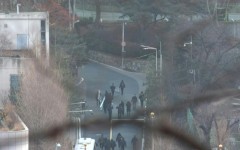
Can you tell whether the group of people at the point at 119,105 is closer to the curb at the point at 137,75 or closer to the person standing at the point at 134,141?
the curb at the point at 137,75

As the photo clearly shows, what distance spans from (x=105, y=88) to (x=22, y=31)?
1556 millimetres

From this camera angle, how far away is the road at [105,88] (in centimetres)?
817

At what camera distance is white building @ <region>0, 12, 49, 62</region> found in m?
9.02

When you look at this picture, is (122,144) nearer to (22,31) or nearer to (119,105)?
(119,105)

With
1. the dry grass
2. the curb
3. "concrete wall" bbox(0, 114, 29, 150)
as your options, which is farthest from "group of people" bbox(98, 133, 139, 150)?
the curb

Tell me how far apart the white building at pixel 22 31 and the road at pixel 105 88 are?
31.4 inches

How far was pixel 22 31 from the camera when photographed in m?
9.18

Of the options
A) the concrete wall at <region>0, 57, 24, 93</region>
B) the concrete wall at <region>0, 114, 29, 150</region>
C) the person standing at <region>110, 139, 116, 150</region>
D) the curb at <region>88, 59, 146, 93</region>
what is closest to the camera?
the concrete wall at <region>0, 114, 29, 150</region>

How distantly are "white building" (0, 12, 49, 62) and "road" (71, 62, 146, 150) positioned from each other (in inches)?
31.4

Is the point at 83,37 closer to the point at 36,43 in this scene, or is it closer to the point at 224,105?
the point at 36,43

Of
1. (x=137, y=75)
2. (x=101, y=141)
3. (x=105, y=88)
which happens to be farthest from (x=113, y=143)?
(x=137, y=75)

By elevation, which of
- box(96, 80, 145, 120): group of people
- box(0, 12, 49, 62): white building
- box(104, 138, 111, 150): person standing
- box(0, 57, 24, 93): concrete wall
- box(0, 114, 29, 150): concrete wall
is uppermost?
box(0, 12, 49, 62): white building

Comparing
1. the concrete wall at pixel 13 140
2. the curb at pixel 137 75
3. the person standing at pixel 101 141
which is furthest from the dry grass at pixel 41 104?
the curb at pixel 137 75

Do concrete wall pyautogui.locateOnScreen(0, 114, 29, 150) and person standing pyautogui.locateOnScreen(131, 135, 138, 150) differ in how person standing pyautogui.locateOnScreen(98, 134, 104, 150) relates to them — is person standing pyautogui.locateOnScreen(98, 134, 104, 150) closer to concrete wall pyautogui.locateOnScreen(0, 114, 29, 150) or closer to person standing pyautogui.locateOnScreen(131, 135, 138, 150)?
person standing pyautogui.locateOnScreen(131, 135, 138, 150)
